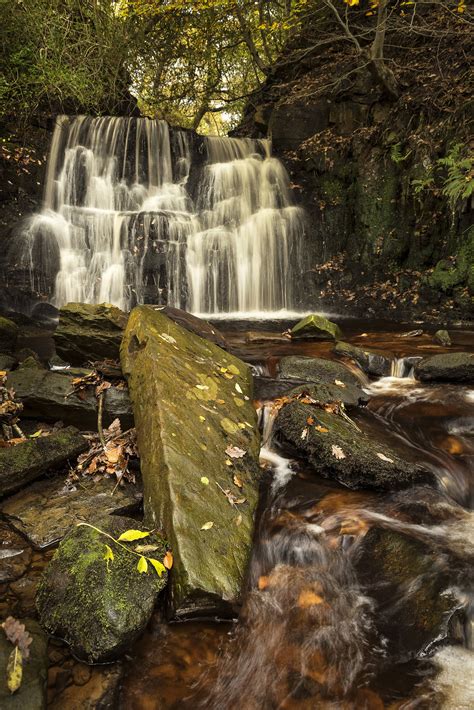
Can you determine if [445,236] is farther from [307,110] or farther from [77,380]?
[77,380]

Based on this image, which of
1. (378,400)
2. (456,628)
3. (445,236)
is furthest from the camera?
(445,236)

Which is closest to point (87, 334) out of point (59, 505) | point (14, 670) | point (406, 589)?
point (59, 505)

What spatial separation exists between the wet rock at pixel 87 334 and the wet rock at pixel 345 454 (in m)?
2.47

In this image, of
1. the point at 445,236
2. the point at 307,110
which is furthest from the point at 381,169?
the point at 307,110

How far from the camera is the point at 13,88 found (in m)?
11.4

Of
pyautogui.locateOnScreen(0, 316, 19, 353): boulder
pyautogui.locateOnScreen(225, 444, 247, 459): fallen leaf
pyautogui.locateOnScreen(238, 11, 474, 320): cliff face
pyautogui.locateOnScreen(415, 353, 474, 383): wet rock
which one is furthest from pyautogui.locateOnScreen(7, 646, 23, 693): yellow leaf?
pyautogui.locateOnScreen(238, 11, 474, 320): cliff face

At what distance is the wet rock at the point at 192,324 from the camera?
556 cm

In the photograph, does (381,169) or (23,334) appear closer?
(23,334)

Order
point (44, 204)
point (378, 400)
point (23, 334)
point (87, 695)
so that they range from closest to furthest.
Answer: point (87, 695) < point (378, 400) < point (23, 334) < point (44, 204)

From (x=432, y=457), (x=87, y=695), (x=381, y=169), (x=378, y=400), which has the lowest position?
(x=87, y=695)

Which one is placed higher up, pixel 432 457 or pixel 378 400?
pixel 378 400

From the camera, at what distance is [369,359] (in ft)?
23.0

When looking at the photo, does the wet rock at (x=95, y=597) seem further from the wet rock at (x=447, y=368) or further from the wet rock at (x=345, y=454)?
the wet rock at (x=447, y=368)

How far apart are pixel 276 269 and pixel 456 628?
400 inches
